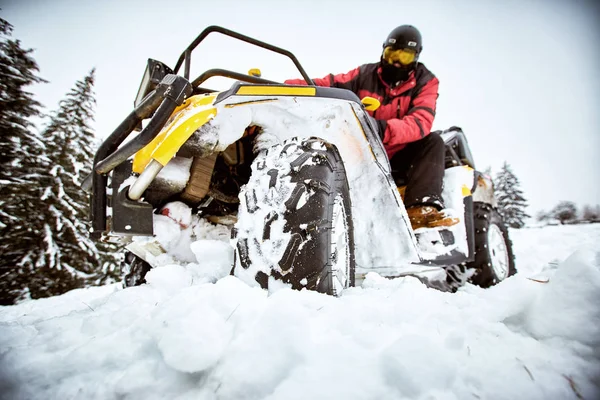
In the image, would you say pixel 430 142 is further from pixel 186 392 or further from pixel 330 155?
pixel 186 392

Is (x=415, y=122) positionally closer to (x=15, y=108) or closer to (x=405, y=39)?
(x=405, y=39)

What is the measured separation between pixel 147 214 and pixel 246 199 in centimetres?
51

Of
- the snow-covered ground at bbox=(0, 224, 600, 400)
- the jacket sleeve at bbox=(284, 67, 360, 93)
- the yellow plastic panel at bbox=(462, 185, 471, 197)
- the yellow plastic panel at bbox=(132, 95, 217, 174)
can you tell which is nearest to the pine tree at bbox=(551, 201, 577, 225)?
the yellow plastic panel at bbox=(462, 185, 471, 197)

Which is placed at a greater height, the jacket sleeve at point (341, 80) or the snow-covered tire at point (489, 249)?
the jacket sleeve at point (341, 80)

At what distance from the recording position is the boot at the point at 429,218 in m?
2.39

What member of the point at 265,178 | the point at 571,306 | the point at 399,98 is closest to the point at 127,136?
the point at 265,178

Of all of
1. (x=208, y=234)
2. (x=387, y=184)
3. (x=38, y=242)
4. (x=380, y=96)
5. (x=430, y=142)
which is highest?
(x=380, y=96)

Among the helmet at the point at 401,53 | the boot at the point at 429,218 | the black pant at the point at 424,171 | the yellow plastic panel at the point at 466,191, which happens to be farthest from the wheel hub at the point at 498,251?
the helmet at the point at 401,53

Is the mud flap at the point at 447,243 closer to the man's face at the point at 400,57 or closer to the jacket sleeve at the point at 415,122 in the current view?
the jacket sleeve at the point at 415,122

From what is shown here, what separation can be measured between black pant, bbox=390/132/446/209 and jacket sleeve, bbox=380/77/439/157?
0.13 metres

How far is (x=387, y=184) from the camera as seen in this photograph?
1.83m

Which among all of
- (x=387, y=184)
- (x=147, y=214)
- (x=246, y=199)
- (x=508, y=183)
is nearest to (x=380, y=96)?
(x=387, y=184)

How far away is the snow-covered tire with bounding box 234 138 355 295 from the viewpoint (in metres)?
1.08

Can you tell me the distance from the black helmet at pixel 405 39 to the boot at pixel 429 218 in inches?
65.4
